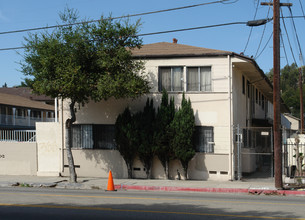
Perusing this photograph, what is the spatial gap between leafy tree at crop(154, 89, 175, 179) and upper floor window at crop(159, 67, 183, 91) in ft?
2.15

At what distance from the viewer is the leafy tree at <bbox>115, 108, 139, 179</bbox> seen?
1825 centimetres

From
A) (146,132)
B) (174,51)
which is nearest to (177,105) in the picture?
(146,132)

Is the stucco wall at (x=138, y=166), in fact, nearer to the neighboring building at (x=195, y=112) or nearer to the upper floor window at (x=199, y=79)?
the neighboring building at (x=195, y=112)

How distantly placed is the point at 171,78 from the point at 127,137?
3.60m

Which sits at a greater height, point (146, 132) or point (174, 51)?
point (174, 51)

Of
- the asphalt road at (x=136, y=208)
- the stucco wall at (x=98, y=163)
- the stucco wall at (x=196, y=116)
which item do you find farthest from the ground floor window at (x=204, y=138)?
the asphalt road at (x=136, y=208)

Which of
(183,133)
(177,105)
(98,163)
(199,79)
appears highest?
(199,79)

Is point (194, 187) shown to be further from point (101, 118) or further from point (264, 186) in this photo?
point (101, 118)

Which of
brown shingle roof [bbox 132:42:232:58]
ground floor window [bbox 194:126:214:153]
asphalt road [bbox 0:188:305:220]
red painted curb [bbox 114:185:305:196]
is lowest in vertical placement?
red painted curb [bbox 114:185:305:196]

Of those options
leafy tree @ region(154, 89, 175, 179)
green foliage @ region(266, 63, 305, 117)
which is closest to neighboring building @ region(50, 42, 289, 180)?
leafy tree @ region(154, 89, 175, 179)

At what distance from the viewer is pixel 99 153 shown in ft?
63.8

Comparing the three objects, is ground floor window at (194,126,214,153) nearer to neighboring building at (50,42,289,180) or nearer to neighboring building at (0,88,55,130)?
neighboring building at (50,42,289,180)

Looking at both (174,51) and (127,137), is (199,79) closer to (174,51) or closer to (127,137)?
(174,51)

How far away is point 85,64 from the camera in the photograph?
56.4 feet
